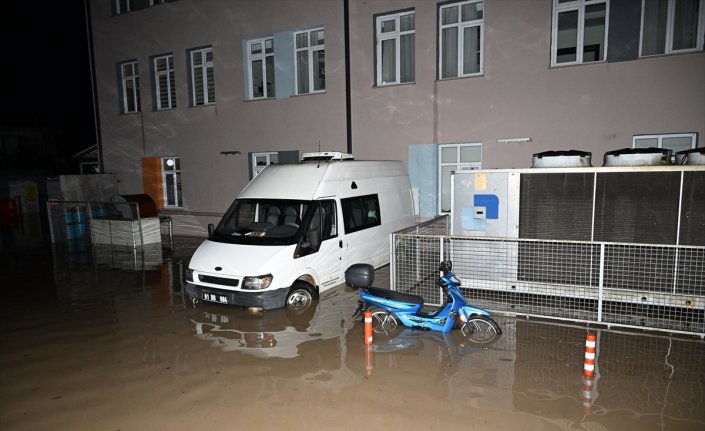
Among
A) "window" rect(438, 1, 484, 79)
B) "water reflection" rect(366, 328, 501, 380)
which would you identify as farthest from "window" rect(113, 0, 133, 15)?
"water reflection" rect(366, 328, 501, 380)

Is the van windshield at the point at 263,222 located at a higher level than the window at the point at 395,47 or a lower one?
lower

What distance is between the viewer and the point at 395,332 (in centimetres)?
642

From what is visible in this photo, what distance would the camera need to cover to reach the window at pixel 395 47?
12578 mm

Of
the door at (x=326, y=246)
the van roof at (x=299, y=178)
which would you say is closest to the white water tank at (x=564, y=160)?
the van roof at (x=299, y=178)

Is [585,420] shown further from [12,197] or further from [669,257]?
[12,197]

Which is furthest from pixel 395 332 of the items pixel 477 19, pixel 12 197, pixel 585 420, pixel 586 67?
pixel 12 197

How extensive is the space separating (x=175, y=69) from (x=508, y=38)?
1184 cm

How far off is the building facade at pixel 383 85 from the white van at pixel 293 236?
3.83m

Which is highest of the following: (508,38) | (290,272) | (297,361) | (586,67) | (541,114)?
(508,38)

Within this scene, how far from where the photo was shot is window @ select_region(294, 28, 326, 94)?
13984mm

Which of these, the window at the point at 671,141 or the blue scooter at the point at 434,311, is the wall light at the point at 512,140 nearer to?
the window at the point at 671,141

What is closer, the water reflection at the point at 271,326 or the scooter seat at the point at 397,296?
the water reflection at the point at 271,326

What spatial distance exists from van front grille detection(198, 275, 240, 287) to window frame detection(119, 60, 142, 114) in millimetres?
13514

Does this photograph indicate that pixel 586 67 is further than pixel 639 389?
Yes
